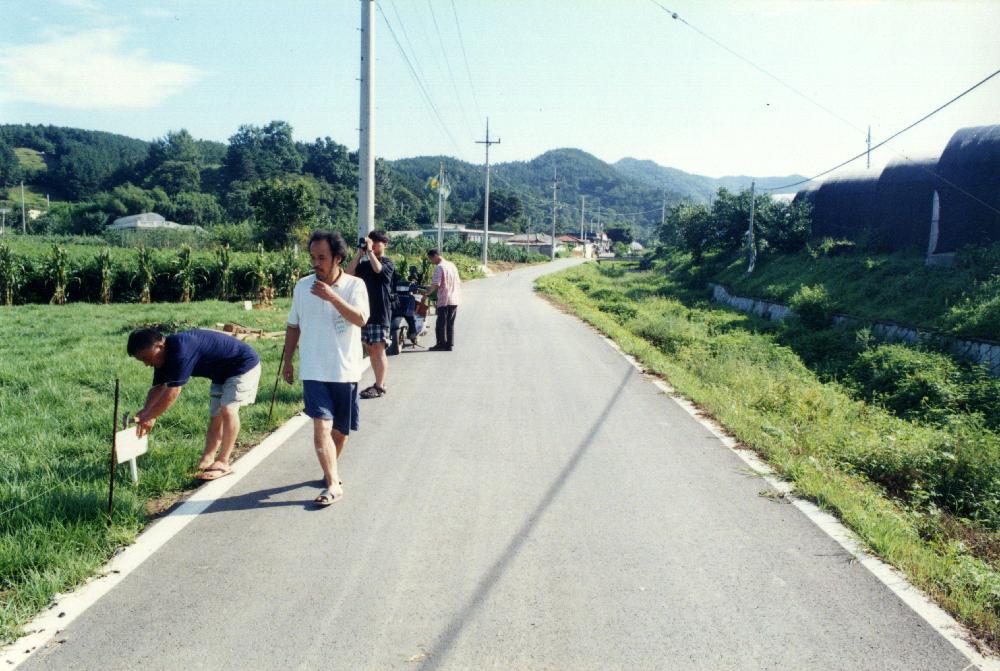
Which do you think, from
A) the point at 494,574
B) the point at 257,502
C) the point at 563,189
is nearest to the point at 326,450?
the point at 257,502

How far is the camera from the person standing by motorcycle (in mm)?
10797

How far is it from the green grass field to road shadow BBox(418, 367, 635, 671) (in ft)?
6.29

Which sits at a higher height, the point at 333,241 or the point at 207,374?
the point at 333,241

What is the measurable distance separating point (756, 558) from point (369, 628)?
91.0 inches

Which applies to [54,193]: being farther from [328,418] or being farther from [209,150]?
[328,418]

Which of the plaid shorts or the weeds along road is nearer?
the weeds along road

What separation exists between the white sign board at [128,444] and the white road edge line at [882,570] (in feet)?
15.2

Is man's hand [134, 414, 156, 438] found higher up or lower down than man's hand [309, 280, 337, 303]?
lower down

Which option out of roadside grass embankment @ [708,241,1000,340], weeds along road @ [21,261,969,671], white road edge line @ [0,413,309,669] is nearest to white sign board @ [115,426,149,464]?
white road edge line @ [0,413,309,669]

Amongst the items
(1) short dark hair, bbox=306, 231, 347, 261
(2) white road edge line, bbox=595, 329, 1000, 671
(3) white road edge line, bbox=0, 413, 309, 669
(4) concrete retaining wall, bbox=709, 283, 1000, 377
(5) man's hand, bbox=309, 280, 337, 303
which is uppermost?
(1) short dark hair, bbox=306, 231, 347, 261

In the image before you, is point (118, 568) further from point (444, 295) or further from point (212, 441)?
point (444, 295)

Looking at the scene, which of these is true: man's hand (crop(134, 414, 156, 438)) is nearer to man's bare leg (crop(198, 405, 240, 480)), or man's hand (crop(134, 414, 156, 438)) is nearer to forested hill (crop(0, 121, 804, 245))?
man's bare leg (crop(198, 405, 240, 480))

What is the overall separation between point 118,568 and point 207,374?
1550 millimetres

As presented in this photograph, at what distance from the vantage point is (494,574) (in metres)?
3.58
